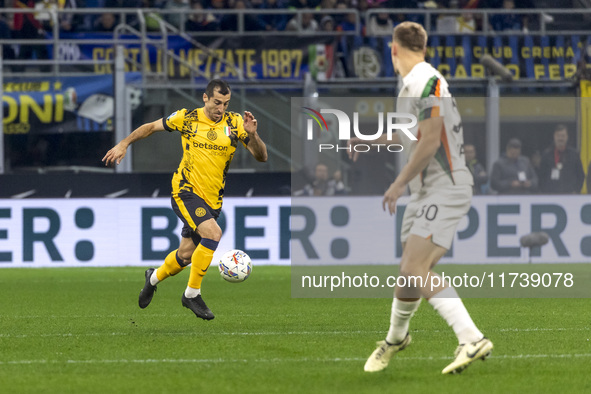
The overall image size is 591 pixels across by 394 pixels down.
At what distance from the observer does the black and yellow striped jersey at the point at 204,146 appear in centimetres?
960

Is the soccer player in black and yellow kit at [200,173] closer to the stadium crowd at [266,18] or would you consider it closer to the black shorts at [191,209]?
the black shorts at [191,209]

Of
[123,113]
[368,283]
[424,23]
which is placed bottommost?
[368,283]

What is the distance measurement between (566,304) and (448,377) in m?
5.27

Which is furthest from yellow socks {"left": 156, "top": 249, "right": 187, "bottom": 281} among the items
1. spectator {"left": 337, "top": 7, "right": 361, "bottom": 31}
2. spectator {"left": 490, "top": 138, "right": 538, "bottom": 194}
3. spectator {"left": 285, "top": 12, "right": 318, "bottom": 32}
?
spectator {"left": 337, "top": 7, "right": 361, "bottom": 31}

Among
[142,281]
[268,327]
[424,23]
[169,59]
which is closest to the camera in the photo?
[268,327]

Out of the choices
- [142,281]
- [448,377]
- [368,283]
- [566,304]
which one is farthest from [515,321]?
[142,281]

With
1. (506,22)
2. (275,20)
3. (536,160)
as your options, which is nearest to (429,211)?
(536,160)

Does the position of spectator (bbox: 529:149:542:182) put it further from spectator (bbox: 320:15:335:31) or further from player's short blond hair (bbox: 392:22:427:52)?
player's short blond hair (bbox: 392:22:427:52)

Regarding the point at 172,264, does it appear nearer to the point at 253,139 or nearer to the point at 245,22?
the point at 253,139

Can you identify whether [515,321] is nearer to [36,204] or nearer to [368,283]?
[368,283]

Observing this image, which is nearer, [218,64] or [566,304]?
[566,304]

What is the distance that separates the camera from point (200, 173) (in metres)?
9.61

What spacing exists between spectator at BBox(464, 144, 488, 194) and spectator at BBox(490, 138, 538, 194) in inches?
5.4

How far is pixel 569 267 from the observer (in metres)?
15.7
